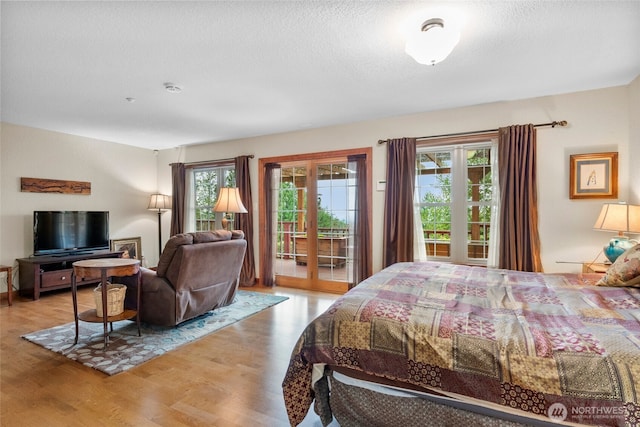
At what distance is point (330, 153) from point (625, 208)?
3.29 metres

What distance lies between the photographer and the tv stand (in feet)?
13.9

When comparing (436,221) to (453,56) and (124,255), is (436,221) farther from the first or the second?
(124,255)

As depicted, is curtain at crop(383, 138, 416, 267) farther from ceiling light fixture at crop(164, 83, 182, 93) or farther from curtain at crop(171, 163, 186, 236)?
curtain at crop(171, 163, 186, 236)

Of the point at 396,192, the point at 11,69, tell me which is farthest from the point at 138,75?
the point at 396,192

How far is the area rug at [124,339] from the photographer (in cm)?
256

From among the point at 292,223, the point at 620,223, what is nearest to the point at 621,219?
the point at 620,223

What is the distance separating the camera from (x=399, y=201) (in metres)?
4.07

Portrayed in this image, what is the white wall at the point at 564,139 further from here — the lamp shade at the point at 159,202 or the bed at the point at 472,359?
the lamp shade at the point at 159,202

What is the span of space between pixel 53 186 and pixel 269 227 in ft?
11.0

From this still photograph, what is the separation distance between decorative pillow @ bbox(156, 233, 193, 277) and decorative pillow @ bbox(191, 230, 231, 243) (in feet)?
0.37

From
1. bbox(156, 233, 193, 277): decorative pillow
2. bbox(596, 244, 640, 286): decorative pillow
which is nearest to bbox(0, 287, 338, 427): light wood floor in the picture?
bbox(156, 233, 193, 277): decorative pillow

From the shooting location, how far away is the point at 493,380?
4.22 feet

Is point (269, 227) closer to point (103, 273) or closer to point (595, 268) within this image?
point (103, 273)

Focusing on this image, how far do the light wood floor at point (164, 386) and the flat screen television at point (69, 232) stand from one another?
1.66 meters
